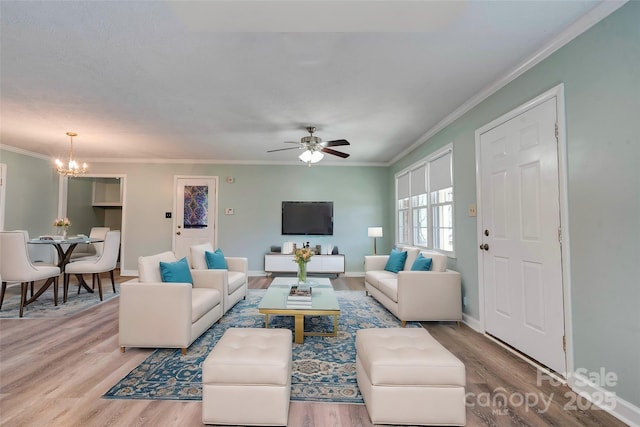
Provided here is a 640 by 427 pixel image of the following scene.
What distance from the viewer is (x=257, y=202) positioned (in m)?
6.38

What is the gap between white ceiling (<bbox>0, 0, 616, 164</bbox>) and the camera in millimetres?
1853

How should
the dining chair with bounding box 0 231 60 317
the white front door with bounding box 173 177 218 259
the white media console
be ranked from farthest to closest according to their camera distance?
the white front door with bounding box 173 177 218 259
the white media console
the dining chair with bounding box 0 231 60 317

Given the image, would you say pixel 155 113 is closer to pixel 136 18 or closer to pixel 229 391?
pixel 136 18

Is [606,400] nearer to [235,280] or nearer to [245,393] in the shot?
[245,393]

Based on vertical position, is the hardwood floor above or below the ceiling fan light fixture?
below

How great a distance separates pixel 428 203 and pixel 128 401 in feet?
13.7

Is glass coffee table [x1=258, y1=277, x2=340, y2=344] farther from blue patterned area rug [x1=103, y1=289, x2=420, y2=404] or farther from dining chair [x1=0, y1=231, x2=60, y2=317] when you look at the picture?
dining chair [x1=0, y1=231, x2=60, y2=317]

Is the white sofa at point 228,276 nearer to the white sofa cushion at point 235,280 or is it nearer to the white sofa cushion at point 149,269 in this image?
the white sofa cushion at point 235,280

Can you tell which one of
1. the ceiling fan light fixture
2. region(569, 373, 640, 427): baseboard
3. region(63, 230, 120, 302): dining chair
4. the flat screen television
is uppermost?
the ceiling fan light fixture

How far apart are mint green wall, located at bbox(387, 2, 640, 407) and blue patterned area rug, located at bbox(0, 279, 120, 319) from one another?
515 centimetres

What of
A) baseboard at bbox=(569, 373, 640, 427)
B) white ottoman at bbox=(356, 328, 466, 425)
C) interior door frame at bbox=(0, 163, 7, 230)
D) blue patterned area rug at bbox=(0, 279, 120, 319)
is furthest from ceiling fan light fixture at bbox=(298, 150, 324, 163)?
interior door frame at bbox=(0, 163, 7, 230)

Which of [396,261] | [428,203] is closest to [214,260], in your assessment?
[396,261]

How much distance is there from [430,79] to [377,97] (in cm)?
57

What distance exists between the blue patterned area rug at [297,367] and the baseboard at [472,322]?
58cm
